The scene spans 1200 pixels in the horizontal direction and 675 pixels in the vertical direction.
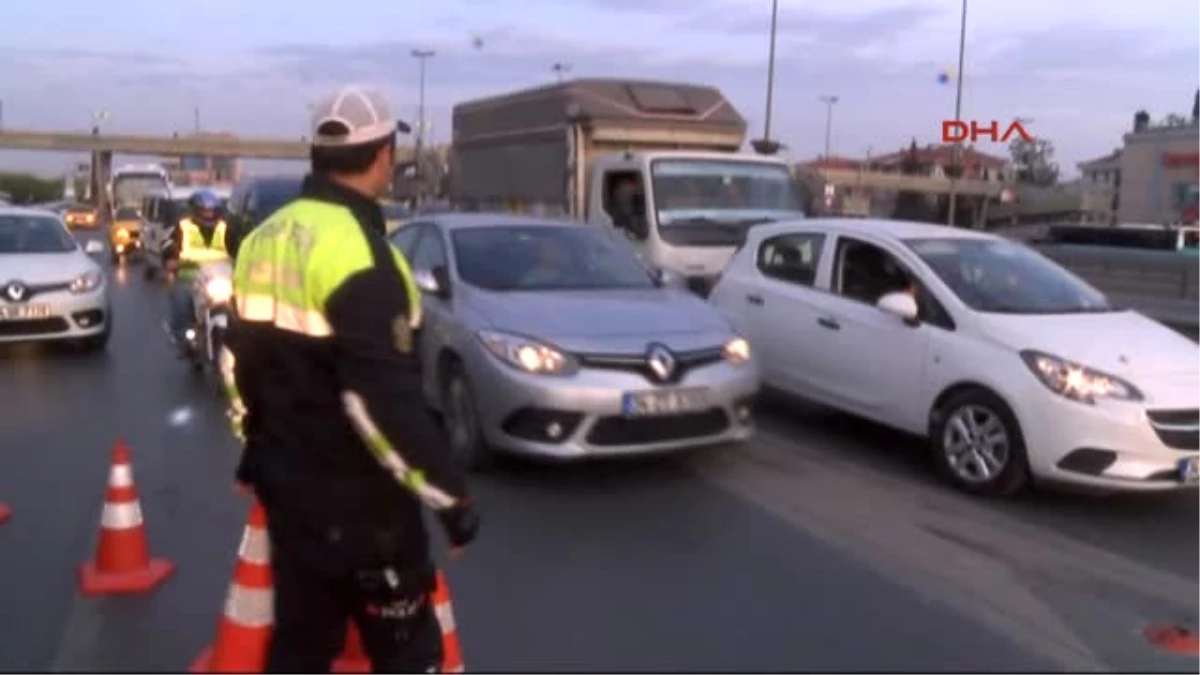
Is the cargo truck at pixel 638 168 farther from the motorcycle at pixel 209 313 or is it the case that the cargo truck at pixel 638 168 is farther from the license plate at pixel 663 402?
the license plate at pixel 663 402

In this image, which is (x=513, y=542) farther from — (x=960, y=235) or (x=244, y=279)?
(x=960, y=235)

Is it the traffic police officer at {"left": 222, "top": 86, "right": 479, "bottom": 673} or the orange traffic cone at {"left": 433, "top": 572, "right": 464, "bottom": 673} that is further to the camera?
the orange traffic cone at {"left": 433, "top": 572, "right": 464, "bottom": 673}

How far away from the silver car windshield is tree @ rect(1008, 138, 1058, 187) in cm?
8167

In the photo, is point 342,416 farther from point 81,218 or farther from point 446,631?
point 81,218

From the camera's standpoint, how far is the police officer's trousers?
3.14 m

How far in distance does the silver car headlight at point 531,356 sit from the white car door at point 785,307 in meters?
2.35

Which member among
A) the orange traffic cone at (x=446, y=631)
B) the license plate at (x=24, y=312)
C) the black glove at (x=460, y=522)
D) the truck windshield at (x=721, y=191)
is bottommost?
the orange traffic cone at (x=446, y=631)

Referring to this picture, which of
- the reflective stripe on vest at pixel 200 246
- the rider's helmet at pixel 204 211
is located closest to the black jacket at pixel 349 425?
the reflective stripe on vest at pixel 200 246

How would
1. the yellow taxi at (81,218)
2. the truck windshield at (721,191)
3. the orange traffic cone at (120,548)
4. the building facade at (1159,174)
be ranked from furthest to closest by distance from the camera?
1. the building facade at (1159,174)
2. the yellow taxi at (81,218)
3. the truck windshield at (721,191)
4. the orange traffic cone at (120,548)

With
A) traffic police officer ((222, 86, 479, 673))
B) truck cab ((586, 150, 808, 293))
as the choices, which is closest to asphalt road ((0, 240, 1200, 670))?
traffic police officer ((222, 86, 479, 673))

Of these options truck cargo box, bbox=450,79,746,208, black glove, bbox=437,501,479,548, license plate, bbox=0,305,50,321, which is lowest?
license plate, bbox=0,305,50,321

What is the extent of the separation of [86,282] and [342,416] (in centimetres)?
1015

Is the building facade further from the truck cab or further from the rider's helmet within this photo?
the rider's helmet

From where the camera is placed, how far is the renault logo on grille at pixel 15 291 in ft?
37.8
